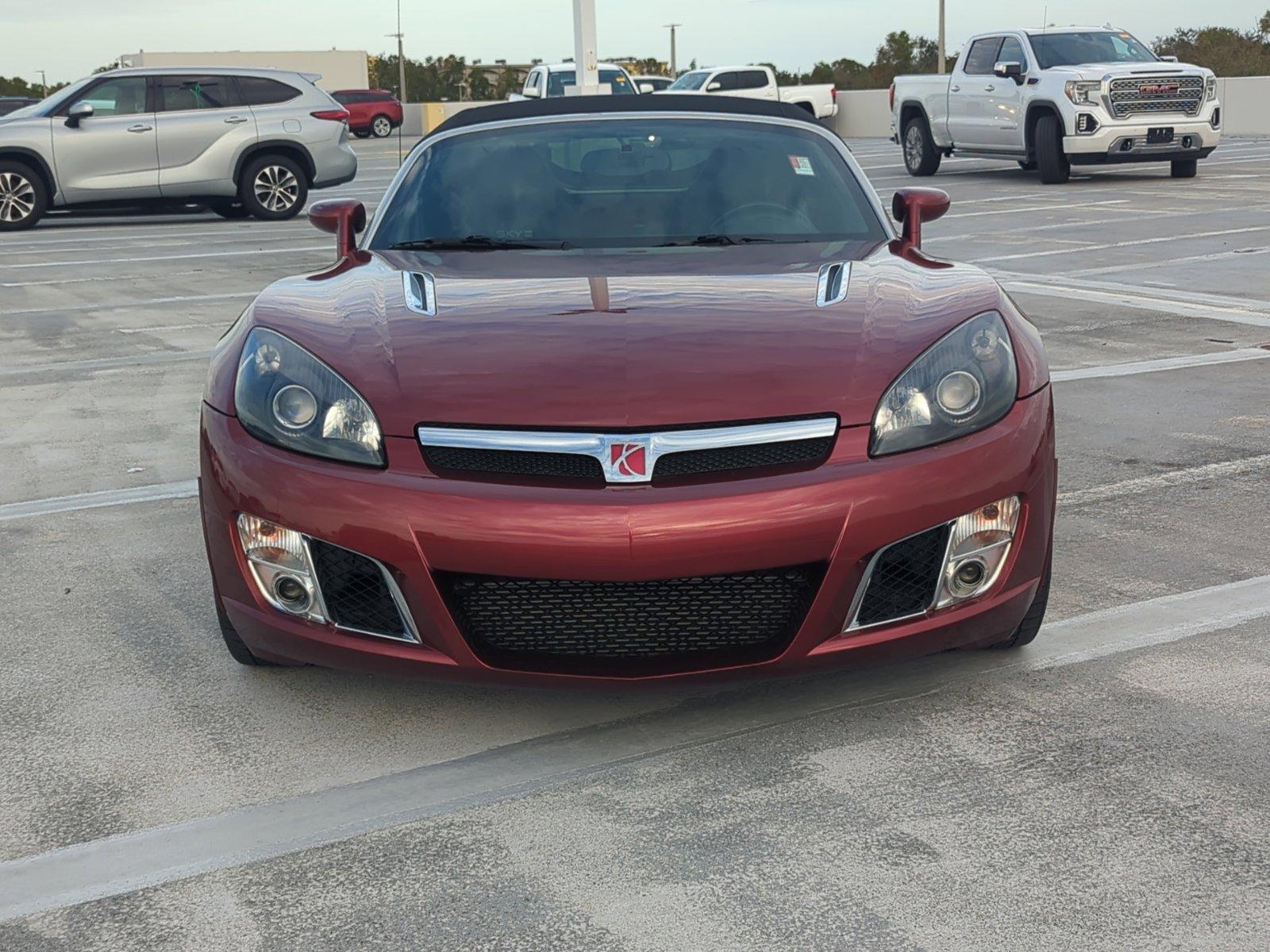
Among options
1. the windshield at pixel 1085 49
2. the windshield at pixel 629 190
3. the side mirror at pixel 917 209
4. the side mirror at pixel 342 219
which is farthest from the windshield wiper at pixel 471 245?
the windshield at pixel 1085 49

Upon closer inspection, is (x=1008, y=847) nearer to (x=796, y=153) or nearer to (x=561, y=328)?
(x=561, y=328)

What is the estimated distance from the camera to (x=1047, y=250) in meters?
11.9

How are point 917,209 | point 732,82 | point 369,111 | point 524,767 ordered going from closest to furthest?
→ point 524,767
point 917,209
point 732,82
point 369,111

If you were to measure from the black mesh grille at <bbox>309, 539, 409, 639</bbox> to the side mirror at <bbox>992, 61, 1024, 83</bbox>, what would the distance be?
16.6m

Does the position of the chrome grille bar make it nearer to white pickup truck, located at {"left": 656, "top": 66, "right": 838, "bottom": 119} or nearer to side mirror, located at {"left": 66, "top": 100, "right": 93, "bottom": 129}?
side mirror, located at {"left": 66, "top": 100, "right": 93, "bottom": 129}

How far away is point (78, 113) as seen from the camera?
1603 centimetres

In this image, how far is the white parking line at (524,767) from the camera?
262cm

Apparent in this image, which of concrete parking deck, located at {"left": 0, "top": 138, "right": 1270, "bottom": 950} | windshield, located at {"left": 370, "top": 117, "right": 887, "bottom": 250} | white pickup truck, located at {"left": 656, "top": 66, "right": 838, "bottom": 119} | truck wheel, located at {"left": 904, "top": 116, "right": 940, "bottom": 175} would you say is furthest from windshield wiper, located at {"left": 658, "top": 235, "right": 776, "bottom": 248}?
white pickup truck, located at {"left": 656, "top": 66, "right": 838, "bottom": 119}

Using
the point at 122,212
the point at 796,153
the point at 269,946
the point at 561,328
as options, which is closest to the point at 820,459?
the point at 561,328

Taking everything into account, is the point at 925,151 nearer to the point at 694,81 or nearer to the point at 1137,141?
the point at 1137,141

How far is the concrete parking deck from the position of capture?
242cm

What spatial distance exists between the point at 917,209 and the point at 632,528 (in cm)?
212

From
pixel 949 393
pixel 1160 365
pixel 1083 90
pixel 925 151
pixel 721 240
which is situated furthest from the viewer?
pixel 925 151

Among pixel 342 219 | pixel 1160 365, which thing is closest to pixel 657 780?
pixel 342 219
